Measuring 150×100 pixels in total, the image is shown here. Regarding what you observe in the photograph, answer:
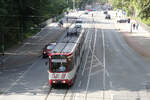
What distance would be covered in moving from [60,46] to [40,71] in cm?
538

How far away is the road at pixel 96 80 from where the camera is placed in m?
21.9

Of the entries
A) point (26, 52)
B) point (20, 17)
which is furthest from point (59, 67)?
point (20, 17)

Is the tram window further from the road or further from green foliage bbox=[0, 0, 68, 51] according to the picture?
green foliage bbox=[0, 0, 68, 51]

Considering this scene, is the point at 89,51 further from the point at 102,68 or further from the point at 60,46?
the point at 60,46

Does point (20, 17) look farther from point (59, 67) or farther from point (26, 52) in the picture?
point (59, 67)

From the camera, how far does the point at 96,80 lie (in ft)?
85.5

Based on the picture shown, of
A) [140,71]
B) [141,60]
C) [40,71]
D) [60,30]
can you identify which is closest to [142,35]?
[60,30]

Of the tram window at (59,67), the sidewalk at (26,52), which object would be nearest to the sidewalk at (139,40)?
the sidewalk at (26,52)

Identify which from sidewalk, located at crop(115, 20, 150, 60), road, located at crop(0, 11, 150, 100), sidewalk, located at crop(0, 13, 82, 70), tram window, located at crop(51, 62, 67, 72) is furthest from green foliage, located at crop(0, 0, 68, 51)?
tram window, located at crop(51, 62, 67, 72)

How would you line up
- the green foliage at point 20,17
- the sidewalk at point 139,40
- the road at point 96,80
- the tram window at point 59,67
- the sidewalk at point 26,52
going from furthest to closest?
the green foliage at point 20,17, the sidewalk at point 139,40, the sidewalk at point 26,52, the tram window at point 59,67, the road at point 96,80

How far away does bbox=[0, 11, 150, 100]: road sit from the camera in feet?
71.8

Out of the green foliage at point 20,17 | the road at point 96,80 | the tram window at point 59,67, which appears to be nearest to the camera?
the road at point 96,80

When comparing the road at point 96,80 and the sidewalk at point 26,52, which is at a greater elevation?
the sidewalk at point 26,52

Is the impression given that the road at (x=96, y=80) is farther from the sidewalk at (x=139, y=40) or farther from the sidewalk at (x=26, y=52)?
the sidewalk at (x=139, y=40)
